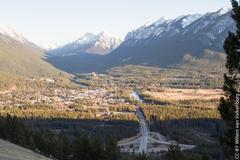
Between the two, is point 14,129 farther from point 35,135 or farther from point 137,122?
point 137,122

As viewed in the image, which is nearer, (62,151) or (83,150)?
(83,150)

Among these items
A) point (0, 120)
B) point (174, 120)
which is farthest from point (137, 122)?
point (0, 120)

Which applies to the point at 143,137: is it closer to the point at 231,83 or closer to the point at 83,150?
the point at 83,150

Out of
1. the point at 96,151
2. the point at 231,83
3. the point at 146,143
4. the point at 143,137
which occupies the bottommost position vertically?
the point at 146,143

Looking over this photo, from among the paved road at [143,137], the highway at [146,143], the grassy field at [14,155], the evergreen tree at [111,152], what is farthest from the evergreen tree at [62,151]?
the paved road at [143,137]

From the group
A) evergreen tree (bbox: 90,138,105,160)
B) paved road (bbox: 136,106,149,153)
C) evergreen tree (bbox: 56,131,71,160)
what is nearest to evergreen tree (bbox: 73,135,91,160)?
evergreen tree (bbox: 90,138,105,160)

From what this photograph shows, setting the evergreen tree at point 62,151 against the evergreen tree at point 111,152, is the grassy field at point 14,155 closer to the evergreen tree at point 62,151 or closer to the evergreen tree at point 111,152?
the evergreen tree at point 111,152

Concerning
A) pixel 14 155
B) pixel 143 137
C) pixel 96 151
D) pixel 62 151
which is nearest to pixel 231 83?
pixel 14 155

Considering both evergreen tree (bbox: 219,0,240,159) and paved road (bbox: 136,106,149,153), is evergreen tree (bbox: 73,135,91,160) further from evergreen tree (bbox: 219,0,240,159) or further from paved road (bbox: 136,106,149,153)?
paved road (bbox: 136,106,149,153)
